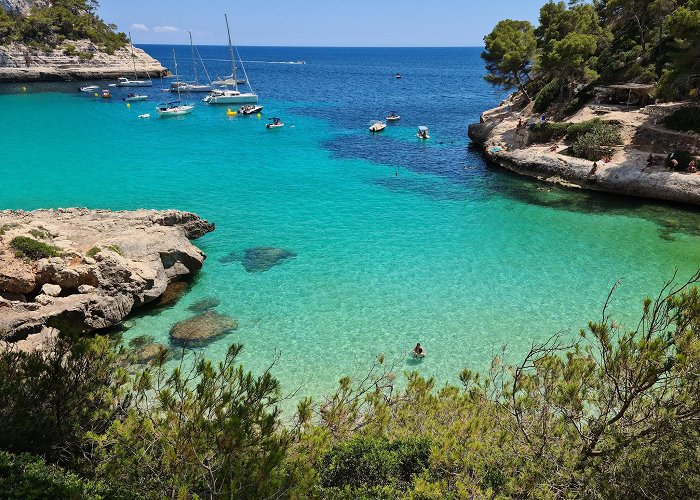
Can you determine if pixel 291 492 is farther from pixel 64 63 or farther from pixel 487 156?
pixel 64 63

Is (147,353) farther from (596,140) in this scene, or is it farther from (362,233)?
(596,140)

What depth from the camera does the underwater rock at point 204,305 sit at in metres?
18.2

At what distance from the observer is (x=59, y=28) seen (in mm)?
96562

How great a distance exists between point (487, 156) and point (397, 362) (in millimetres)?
29267

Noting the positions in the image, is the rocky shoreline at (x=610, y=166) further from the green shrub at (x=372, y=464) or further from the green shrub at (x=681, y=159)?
the green shrub at (x=372, y=464)

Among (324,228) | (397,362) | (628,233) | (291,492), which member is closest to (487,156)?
(628,233)

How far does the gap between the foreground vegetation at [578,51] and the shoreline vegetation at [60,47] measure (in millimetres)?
83985

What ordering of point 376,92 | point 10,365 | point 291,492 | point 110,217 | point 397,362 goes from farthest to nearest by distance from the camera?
point 376,92 → point 110,217 → point 397,362 → point 10,365 → point 291,492

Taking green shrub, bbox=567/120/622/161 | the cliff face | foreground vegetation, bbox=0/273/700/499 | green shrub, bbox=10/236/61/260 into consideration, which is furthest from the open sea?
the cliff face

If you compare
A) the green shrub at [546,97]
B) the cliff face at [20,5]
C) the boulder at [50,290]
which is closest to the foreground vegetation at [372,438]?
the boulder at [50,290]

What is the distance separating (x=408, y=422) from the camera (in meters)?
8.91

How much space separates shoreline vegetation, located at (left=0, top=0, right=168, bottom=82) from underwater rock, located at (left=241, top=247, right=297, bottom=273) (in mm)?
90255

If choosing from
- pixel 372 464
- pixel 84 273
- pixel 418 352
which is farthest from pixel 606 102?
pixel 372 464

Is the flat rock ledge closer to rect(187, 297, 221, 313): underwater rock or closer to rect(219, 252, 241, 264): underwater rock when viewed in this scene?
rect(219, 252, 241, 264): underwater rock
